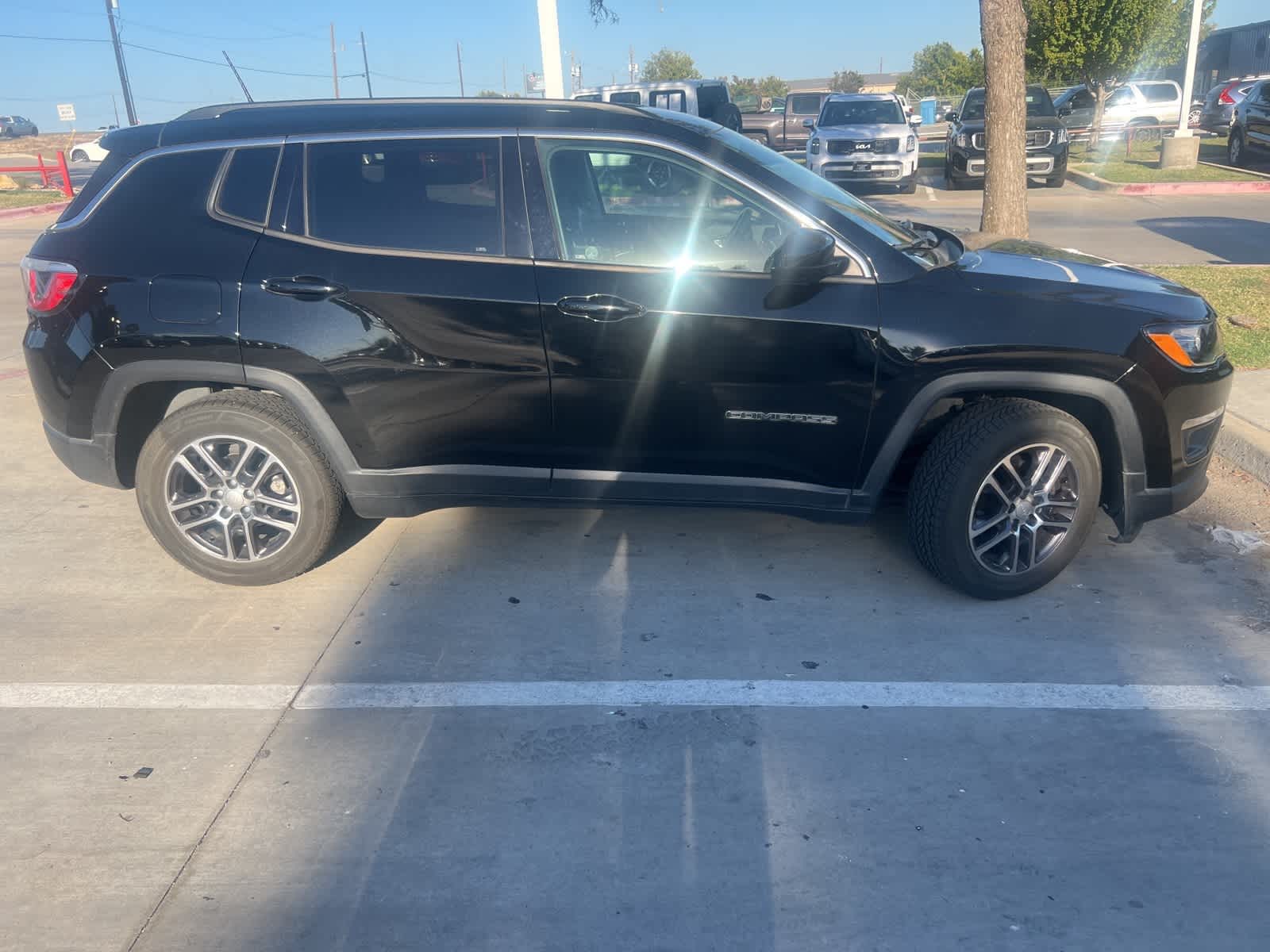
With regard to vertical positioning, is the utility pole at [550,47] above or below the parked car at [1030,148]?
above

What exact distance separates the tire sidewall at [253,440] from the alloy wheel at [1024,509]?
263 cm

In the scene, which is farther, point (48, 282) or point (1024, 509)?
point (48, 282)

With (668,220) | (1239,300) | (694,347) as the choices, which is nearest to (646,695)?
(694,347)

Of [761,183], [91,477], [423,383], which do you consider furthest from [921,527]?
[91,477]

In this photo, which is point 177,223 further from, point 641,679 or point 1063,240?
point 1063,240

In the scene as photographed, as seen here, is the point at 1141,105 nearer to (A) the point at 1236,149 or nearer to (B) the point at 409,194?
(A) the point at 1236,149

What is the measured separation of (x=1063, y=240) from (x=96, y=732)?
→ 507 inches

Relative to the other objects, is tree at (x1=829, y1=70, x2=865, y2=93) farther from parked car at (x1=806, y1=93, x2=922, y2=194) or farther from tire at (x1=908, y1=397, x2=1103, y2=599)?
tire at (x1=908, y1=397, x2=1103, y2=599)

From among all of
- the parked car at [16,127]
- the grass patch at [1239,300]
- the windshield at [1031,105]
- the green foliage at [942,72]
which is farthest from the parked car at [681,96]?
A: the parked car at [16,127]

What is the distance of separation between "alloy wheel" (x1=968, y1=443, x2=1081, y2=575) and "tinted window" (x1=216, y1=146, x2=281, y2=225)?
3.03m

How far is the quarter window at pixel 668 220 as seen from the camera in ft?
13.4

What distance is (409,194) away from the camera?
419cm

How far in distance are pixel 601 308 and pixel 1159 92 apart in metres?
35.9

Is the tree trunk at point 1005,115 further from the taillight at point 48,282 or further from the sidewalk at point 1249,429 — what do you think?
the taillight at point 48,282
